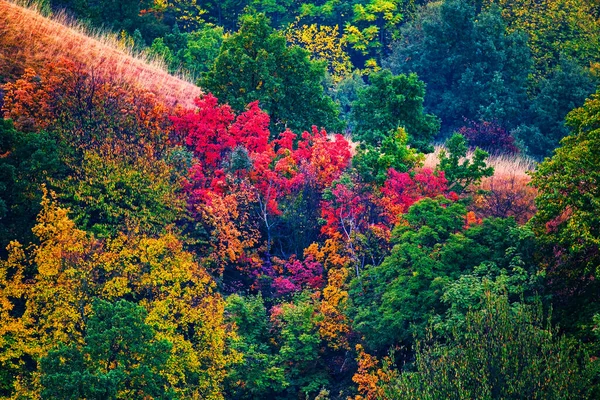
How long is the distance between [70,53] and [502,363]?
32701mm

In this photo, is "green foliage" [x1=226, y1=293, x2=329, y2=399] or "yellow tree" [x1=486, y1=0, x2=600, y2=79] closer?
"green foliage" [x1=226, y1=293, x2=329, y2=399]

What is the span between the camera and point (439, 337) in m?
34.4

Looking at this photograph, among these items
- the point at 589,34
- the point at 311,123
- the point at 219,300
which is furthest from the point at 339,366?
the point at 589,34

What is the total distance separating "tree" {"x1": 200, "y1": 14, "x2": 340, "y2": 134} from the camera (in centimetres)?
5184

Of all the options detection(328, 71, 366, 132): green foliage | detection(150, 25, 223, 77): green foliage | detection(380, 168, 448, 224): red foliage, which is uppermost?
detection(328, 71, 366, 132): green foliage

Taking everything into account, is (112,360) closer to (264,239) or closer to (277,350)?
(277,350)

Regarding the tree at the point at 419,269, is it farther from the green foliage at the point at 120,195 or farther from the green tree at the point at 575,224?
the green foliage at the point at 120,195

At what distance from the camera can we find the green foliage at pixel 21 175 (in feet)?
123

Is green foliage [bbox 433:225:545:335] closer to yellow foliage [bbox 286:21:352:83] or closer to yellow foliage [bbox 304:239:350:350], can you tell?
yellow foliage [bbox 304:239:350:350]

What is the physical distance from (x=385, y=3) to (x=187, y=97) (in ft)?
131

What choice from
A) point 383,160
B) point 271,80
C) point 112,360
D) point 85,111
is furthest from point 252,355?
point 271,80

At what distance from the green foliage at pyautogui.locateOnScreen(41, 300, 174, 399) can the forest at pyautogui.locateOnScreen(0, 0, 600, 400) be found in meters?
0.07

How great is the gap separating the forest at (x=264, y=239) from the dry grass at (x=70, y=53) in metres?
0.20

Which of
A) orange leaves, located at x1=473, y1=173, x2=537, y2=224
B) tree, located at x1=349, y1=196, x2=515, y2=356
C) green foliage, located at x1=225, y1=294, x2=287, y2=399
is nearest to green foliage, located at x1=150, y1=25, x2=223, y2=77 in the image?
orange leaves, located at x1=473, y1=173, x2=537, y2=224
